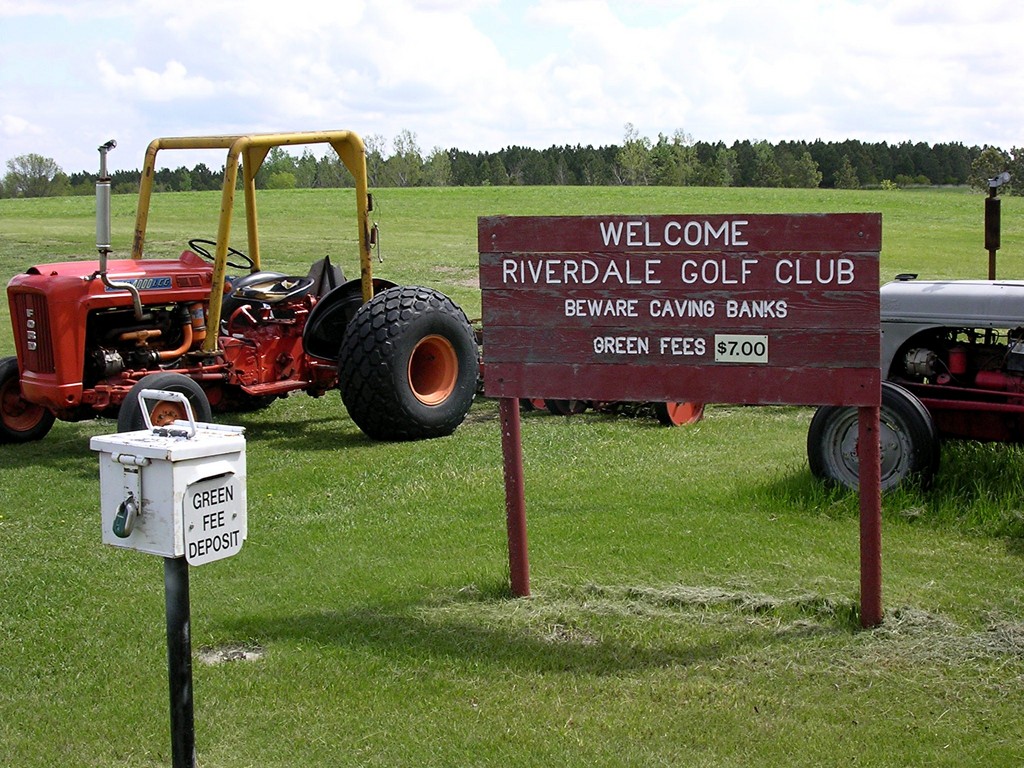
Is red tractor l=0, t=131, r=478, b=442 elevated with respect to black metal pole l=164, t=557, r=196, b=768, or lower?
elevated

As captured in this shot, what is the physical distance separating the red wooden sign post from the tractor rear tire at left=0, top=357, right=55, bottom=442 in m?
5.75

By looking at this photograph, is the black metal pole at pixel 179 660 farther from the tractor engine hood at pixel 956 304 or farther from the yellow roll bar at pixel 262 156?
the yellow roll bar at pixel 262 156

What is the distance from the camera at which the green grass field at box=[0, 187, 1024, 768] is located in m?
4.35

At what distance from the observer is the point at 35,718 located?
4598 mm

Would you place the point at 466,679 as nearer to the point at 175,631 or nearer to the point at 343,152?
the point at 175,631

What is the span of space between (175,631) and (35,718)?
131 cm

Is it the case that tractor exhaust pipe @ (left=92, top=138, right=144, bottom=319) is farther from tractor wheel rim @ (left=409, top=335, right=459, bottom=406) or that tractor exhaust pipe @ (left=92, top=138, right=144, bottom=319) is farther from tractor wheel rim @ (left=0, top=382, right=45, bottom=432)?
tractor wheel rim @ (left=409, top=335, right=459, bottom=406)

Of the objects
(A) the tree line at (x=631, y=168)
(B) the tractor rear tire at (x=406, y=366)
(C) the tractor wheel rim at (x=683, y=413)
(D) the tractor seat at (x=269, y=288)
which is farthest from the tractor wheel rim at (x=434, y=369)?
(A) the tree line at (x=631, y=168)

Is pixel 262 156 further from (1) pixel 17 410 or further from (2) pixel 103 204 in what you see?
(1) pixel 17 410

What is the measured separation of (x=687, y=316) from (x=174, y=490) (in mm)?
2598

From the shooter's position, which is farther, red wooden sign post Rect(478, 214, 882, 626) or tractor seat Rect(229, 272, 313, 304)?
tractor seat Rect(229, 272, 313, 304)

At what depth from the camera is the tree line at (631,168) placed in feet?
261

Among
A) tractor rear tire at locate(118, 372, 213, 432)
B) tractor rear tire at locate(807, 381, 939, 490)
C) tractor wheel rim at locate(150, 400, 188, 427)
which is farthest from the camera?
tractor wheel rim at locate(150, 400, 188, 427)

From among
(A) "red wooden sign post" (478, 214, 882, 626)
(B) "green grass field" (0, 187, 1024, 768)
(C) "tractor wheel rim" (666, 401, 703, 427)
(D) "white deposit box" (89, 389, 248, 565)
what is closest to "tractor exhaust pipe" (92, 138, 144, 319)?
(B) "green grass field" (0, 187, 1024, 768)
